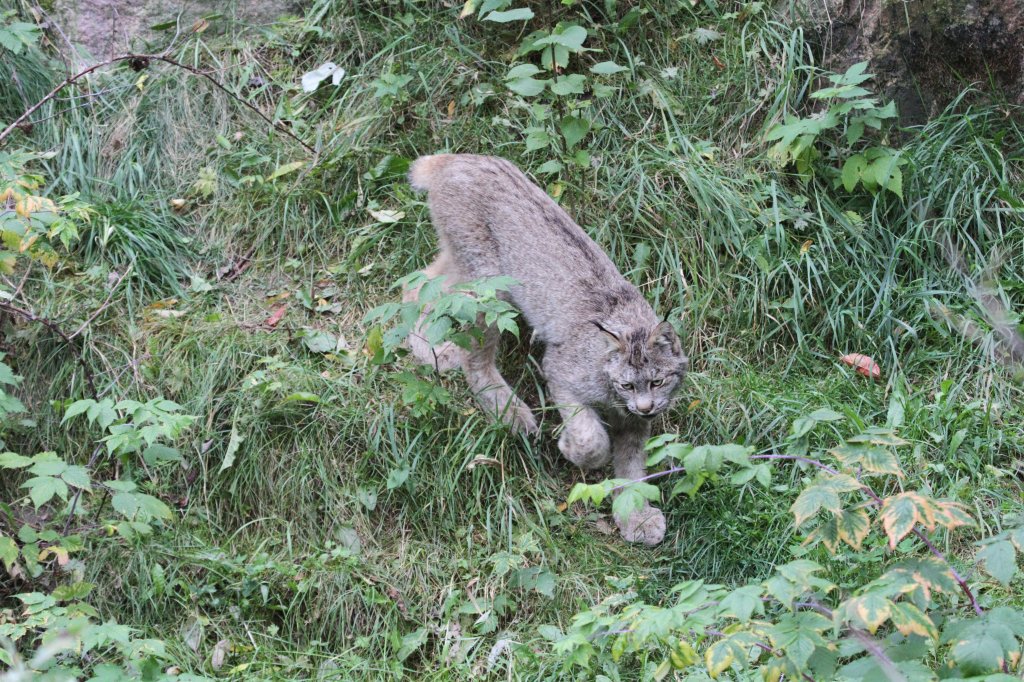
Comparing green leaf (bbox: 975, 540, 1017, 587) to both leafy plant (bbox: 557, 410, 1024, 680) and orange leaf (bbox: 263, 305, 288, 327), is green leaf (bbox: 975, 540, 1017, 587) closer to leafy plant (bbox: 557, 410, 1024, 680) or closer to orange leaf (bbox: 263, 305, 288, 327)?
leafy plant (bbox: 557, 410, 1024, 680)

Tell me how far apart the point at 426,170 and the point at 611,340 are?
1.44 meters

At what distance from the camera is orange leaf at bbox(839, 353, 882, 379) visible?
5285 mm

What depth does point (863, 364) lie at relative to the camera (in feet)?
17.4

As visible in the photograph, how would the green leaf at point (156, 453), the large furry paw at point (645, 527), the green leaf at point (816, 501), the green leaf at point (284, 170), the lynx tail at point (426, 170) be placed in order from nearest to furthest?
the green leaf at point (816, 501), the green leaf at point (156, 453), the large furry paw at point (645, 527), the lynx tail at point (426, 170), the green leaf at point (284, 170)

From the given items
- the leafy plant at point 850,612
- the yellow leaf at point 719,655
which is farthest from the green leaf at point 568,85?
the yellow leaf at point 719,655

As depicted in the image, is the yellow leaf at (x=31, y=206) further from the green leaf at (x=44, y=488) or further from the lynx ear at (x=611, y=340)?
the lynx ear at (x=611, y=340)

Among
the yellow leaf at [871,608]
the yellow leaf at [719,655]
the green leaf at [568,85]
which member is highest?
the green leaf at [568,85]

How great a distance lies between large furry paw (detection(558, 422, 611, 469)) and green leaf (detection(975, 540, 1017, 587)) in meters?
2.36

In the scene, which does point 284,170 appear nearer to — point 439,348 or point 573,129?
point 439,348

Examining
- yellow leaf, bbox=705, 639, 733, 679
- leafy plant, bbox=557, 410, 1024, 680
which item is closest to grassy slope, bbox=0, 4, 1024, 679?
leafy plant, bbox=557, 410, 1024, 680

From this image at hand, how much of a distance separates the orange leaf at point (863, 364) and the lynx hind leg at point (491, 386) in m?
1.61

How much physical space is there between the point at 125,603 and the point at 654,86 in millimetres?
3989

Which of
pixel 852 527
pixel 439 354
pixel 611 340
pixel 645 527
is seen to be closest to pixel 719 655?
pixel 852 527

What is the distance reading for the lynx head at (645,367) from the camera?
500cm
